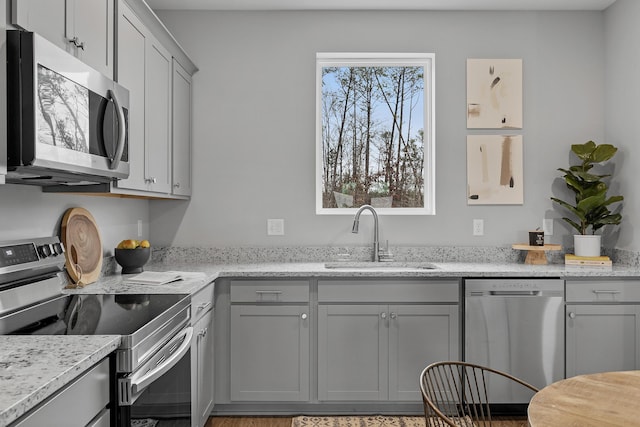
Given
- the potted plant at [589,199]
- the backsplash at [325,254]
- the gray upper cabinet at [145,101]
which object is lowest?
the backsplash at [325,254]

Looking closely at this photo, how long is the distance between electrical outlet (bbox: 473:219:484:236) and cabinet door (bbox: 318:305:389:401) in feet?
3.21

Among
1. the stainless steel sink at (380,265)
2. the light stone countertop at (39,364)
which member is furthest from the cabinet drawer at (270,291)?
the light stone countertop at (39,364)

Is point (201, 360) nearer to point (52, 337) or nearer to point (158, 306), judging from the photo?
point (158, 306)

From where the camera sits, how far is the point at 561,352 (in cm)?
280

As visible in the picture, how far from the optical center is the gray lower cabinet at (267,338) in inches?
112

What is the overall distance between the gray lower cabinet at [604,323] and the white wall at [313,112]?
0.62 metres

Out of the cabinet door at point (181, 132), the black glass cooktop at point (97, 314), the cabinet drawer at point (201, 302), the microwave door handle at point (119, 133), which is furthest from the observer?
the cabinet door at point (181, 132)

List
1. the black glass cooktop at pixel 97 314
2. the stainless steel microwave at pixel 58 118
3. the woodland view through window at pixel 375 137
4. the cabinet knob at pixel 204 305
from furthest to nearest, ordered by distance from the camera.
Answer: the woodland view through window at pixel 375 137 → the cabinet knob at pixel 204 305 → the black glass cooktop at pixel 97 314 → the stainless steel microwave at pixel 58 118

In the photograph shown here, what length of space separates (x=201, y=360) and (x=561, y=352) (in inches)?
78.4

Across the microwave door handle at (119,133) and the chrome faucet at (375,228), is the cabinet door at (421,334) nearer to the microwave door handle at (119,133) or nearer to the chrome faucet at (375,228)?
the chrome faucet at (375,228)

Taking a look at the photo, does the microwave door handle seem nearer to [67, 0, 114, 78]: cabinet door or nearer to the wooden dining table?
[67, 0, 114, 78]: cabinet door

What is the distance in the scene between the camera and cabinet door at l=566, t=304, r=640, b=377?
2809 mm

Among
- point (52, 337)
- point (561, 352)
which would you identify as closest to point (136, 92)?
point (52, 337)

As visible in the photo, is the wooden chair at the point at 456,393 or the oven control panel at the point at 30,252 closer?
the wooden chair at the point at 456,393
